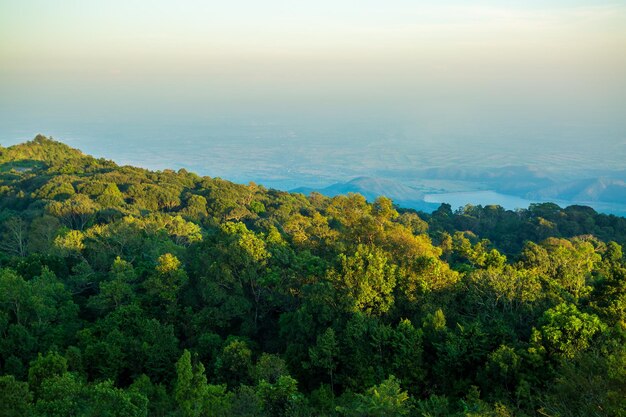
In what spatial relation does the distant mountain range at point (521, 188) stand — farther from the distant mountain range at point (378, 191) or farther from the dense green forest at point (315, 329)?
the dense green forest at point (315, 329)

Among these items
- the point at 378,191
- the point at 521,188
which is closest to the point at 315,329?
the point at 378,191

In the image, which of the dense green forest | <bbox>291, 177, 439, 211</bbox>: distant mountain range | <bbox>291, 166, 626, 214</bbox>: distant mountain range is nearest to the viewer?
the dense green forest

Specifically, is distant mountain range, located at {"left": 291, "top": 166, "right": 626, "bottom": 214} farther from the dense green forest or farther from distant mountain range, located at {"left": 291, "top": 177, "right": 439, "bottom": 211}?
the dense green forest

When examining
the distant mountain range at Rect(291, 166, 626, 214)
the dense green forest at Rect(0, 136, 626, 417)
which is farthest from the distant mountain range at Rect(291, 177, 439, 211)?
the dense green forest at Rect(0, 136, 626, 417)

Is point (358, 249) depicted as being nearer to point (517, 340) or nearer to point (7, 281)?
point (517, 340)

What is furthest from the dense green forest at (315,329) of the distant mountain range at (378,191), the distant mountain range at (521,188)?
the distant mountain range at (378,191)

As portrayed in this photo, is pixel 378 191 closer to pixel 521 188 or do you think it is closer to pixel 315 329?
pixel 521 188

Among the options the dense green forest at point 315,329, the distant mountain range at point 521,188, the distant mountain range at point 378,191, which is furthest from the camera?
the distant mountain range at point 378,191

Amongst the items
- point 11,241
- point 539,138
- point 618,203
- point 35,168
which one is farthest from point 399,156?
point 11,241
